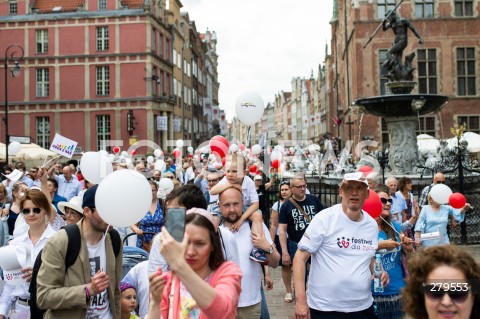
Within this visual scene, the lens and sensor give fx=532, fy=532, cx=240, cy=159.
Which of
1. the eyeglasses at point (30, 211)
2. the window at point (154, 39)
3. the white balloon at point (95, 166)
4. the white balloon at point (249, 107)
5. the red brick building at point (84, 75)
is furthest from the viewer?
the window at point (154, 39)

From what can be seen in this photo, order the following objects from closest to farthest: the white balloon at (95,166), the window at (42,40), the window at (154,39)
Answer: the white balloon at (95,166)
the window at (42,40)
the window at (154,39)

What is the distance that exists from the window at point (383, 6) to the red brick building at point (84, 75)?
1880cm

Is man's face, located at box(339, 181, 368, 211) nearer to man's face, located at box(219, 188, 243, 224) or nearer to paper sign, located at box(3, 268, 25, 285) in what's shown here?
man's face, located at box(219, 188, 243, 224)

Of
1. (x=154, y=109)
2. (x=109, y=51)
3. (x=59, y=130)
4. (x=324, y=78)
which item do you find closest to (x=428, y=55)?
(x=154, y=109)

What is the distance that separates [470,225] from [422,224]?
17.6 ft

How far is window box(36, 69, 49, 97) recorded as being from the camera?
45.9 metres

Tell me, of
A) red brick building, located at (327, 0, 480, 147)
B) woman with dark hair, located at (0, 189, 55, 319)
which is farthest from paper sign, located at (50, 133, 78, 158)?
red brick building, located at (327, 0, 480, 147)

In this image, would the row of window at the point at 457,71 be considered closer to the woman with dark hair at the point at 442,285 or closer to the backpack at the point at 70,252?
the backpack at the point at 70,252

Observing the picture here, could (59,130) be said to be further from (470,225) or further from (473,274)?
(473,274)

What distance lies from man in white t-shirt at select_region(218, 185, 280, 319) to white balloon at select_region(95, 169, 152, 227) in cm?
88

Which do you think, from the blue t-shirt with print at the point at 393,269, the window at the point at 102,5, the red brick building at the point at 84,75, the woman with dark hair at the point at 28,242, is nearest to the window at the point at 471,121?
the red brick building at the point at 84,75

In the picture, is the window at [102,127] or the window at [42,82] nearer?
the window at [102,127]

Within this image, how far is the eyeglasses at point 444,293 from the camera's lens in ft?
7.05

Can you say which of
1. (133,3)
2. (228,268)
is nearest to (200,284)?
(228,268)
